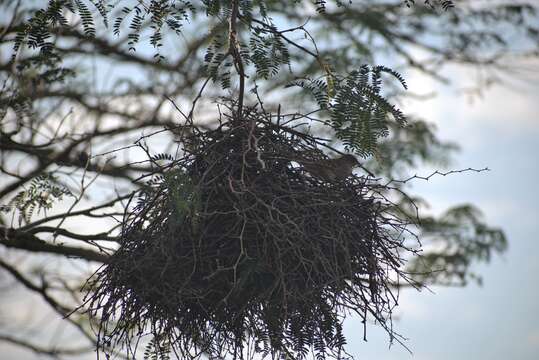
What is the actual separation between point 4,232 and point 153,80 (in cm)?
258

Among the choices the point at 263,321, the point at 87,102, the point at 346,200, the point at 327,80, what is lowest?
the point at 263,321

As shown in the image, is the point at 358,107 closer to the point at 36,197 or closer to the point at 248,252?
the point at 248,252

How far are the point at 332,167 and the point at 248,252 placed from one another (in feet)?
1.48

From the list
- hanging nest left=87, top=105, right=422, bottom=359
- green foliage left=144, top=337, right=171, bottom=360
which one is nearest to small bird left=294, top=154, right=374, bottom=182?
hanging nest left=87, top=105, right=422, bottom=359

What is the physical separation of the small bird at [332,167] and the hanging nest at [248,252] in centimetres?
2

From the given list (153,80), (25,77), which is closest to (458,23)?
(153,80)

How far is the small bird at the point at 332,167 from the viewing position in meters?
2.59

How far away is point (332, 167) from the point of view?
262cm

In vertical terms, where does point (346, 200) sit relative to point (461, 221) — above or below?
below

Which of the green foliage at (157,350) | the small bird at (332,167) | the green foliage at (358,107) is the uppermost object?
the green foliage at (358,107)

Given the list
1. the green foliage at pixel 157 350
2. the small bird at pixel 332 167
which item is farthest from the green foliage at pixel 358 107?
the green foliage at pixel 157 350

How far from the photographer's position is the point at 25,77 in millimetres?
4371

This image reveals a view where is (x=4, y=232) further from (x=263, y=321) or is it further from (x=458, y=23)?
(x=458, y=23)

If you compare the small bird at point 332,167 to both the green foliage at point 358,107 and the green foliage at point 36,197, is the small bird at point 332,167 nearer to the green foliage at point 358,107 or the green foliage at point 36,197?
the green foliage at point 358,107
